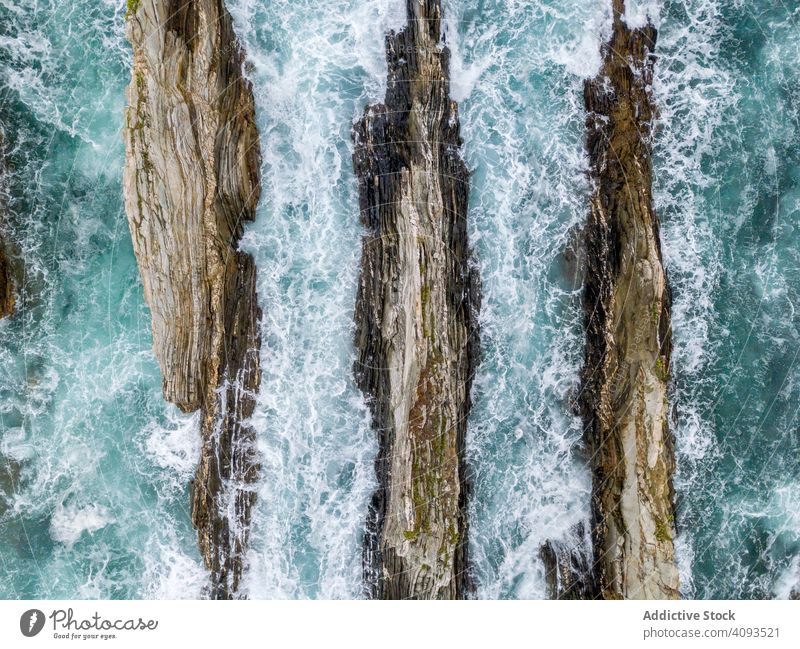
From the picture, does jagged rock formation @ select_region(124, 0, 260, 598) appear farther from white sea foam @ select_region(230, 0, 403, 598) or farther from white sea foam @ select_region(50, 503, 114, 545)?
white sea foam @ select_region(50, 503, 114, 545)

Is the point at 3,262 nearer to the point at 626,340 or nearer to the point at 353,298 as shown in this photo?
the point at 353,298

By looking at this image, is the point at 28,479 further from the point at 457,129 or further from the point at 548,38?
the point at 548,38

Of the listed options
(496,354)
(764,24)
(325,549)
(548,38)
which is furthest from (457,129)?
(325,549)

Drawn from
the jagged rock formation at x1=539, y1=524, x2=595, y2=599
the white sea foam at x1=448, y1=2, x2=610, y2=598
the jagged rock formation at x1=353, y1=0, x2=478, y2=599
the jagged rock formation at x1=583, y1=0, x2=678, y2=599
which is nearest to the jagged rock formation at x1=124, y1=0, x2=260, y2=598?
the jagged rock formation at x1=353, y1=0, x2=478, y2=599
